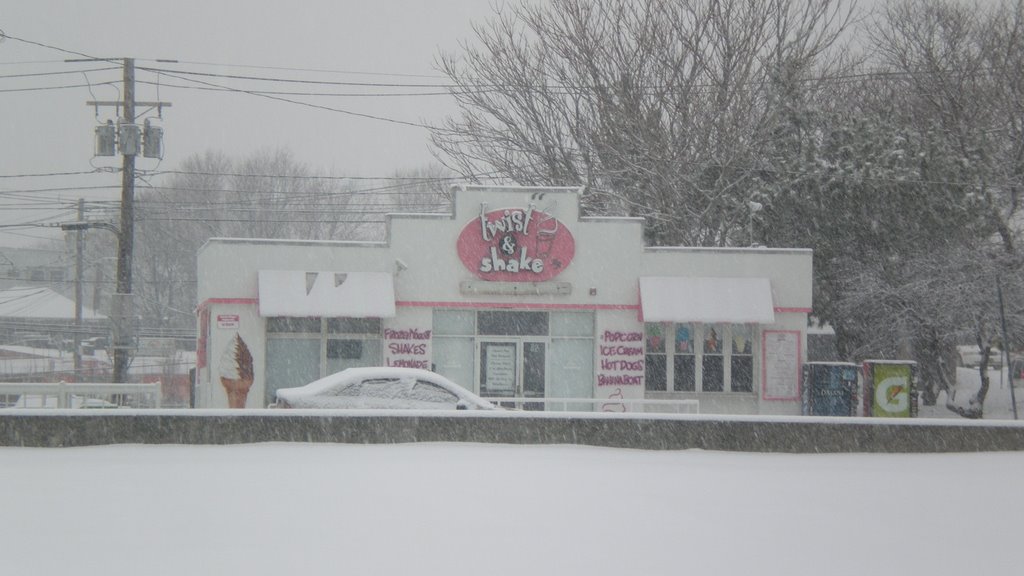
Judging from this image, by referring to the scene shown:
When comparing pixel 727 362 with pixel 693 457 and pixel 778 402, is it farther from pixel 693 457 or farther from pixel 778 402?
pixel 693 457

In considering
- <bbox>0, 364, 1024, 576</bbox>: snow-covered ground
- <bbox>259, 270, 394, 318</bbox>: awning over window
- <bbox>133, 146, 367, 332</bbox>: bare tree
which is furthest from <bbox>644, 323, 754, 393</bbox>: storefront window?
<bbox>133, 146, 367, 332</bbox>: bare tree

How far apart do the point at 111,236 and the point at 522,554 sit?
214ft

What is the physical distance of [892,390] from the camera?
24.7m

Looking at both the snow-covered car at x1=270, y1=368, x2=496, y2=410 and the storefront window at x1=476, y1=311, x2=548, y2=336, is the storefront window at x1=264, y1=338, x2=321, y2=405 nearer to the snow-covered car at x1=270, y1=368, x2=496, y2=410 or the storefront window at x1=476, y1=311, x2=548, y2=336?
the storefront window at x1=476, y1=311, x2=548, y2=336

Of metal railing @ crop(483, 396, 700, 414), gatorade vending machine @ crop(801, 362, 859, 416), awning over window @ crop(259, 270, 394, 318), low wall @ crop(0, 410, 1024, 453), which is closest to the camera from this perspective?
low wall @ crop(0, 410, 1024, 453)

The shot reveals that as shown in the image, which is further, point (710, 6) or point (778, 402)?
point (710, 6)

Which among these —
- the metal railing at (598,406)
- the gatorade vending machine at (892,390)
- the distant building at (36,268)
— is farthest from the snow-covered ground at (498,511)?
the distant building at (36,268)

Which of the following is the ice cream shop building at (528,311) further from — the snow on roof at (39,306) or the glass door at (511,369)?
the snow on roof at (39,306)

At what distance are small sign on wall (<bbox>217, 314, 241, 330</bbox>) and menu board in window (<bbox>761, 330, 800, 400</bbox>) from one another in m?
12.2

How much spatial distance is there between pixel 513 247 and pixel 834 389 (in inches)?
312

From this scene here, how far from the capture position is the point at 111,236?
69.6 m

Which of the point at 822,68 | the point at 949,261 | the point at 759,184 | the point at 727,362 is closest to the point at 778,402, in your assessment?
the point at 727,362

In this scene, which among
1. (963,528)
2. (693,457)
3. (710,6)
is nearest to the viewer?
(963,528)

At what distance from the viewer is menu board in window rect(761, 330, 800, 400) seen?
26.8m
